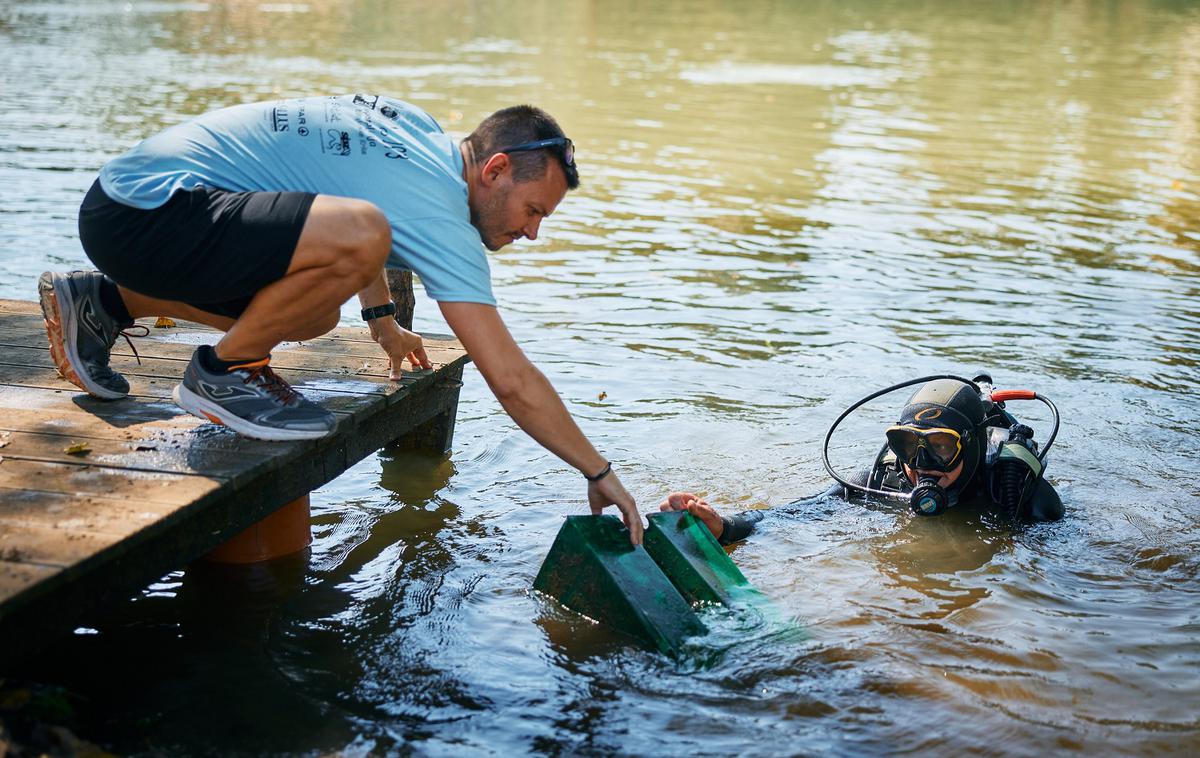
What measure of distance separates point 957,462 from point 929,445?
0.53 feet

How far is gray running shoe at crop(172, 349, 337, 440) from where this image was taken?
13.2ft

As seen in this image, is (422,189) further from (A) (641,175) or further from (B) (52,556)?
(A) (641,175)

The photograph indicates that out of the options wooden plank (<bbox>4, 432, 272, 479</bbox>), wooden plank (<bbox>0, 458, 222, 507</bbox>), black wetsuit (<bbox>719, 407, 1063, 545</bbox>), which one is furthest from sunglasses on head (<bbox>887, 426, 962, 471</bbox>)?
wooden plank (<bbox>0, 458, 222, 507</bbox>)

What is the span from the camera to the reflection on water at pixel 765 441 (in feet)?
12.1

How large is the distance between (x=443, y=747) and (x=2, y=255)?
716 centimetres

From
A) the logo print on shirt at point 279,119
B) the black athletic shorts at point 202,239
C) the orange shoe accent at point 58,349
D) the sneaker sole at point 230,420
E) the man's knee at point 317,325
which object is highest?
the logo print on shirt at point 279,119

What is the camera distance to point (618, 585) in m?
4.00

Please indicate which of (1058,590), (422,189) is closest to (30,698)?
(422,189)

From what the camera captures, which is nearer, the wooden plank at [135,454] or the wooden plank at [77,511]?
the wooden plank at [77,511]

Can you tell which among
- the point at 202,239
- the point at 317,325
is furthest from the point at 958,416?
the point at 202,239

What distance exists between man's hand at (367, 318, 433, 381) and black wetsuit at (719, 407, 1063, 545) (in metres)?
1.49

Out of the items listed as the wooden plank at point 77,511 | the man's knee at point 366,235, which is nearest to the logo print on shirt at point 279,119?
the man's knee at point 366,235

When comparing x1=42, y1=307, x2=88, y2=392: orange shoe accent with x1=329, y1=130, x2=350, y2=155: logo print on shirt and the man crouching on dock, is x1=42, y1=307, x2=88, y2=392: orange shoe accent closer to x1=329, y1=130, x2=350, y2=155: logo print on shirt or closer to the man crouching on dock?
the man crouching on dock

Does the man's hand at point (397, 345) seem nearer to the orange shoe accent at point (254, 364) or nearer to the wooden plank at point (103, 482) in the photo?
the orange shoe accent at point (254, 364)
